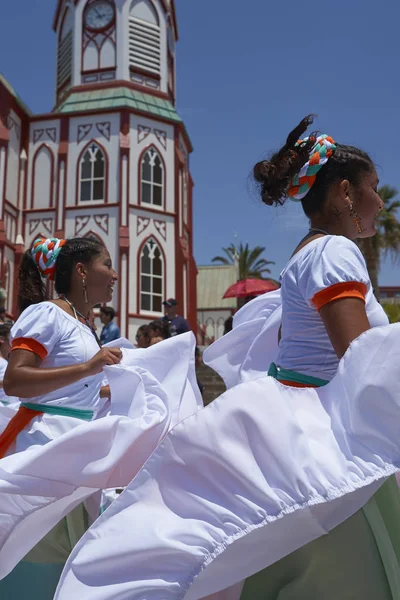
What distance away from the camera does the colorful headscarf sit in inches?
139

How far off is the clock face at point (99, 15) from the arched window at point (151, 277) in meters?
7.62

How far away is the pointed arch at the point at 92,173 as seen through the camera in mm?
20703

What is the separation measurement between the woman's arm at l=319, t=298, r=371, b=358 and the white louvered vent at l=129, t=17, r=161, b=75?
2123 centimetres

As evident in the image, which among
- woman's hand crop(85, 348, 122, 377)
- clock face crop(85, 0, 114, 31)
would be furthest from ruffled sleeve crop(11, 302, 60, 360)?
clock face crop(85, 0, 114, 31)

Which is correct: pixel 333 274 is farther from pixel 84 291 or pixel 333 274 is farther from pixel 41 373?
pixel 84 291

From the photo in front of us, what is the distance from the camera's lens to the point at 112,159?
20.6 metres

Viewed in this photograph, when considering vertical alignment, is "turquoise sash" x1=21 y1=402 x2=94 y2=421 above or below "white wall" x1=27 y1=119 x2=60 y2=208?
below

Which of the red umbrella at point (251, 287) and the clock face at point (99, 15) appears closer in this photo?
the red umbrella at point (251, 287)

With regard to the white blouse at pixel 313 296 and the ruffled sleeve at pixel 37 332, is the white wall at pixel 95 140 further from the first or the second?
the white blouse at pixel 313 296

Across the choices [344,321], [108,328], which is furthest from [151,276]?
[344,321]

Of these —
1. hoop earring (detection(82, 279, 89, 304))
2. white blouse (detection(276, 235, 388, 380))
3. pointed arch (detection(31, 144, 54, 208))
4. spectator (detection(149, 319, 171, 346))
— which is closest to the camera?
white blouse (detection(276, 235, 388, 380))

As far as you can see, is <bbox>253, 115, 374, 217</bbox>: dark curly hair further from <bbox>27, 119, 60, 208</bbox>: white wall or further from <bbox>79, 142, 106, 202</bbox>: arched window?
<bbox>27, 119, 60, 208</bbox>: white wall

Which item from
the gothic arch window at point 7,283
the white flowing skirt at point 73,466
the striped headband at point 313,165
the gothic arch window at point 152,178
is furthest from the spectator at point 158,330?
the gothic arch window at point 152,178

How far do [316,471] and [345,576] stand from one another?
0.34 m
